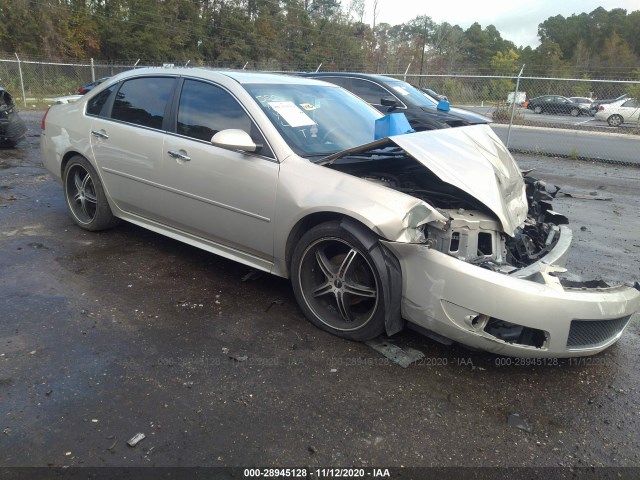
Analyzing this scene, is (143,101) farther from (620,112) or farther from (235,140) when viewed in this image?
(620,112)

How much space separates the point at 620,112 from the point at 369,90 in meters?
19.0

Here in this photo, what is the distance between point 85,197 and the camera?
16.2 ft

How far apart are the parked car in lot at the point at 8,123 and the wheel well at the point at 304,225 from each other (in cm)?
835

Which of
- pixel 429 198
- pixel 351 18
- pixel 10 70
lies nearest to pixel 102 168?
pixel 429 198

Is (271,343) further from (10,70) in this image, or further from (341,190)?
(10,70)

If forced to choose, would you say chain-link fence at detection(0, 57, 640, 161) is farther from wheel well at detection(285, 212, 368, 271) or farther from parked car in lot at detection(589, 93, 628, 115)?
wheel well at detection(285, 212, 368, 271)

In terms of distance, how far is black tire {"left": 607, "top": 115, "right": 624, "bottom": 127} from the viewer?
76.4 feet

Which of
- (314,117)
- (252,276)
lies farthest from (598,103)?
(252,276)

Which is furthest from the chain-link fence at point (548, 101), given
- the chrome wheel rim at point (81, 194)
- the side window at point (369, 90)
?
the chrome wheel rim at point (81, 194)

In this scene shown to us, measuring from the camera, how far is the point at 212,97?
3.87 m

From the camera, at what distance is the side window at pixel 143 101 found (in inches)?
165

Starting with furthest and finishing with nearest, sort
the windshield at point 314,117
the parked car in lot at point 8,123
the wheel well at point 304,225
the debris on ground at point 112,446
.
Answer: the parked car in lot at point 8,123
the windshield at point 314,117
the wheel well at point 304,225
the debris on ground at point 112,446

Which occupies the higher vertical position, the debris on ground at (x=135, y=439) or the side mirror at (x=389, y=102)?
the side mirror at (x=389, y=102)

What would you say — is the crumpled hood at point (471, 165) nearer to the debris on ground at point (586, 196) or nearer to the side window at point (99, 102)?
the side window at point (99, 102)
